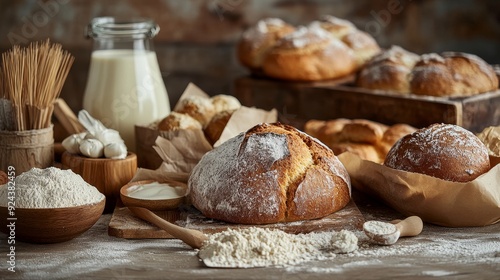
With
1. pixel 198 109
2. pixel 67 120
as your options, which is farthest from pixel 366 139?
pixel 67 120

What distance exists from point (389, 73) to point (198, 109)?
29.9 inches

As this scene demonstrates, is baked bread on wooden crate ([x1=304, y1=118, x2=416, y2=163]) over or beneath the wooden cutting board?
over

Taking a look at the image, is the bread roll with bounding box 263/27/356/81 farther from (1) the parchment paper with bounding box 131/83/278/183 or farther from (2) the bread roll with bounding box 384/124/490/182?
(2) the bread roll with bounding box 384/124/490/182

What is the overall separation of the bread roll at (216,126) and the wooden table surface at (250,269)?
18.6 inches

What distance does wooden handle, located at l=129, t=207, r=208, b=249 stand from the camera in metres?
1.33

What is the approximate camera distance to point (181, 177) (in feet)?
5.38

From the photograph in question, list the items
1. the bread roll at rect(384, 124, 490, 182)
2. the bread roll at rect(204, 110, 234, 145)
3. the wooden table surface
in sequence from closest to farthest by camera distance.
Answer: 1. the wooden table surface
2. the bread roll at rect(384, 124, 490, 182)
3. the bread roll at rect(204, 110, 234, 145)

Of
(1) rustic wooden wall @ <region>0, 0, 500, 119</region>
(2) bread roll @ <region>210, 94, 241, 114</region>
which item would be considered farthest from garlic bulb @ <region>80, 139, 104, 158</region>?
(1) rustic wooden wall @ <region>0, 0, 500, 119</region>

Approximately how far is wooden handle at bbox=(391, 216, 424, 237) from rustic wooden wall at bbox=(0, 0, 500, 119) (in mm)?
2233

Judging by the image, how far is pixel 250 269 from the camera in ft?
4.04

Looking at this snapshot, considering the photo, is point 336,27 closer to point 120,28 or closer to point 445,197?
point 120,28

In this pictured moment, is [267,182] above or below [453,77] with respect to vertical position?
below

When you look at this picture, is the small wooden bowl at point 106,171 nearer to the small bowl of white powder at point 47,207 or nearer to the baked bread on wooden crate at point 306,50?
the small bowl of white powder at point 47,207

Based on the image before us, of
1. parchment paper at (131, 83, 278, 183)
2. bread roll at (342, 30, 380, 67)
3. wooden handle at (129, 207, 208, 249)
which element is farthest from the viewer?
bread roll at (342, 30, 380, 67)
